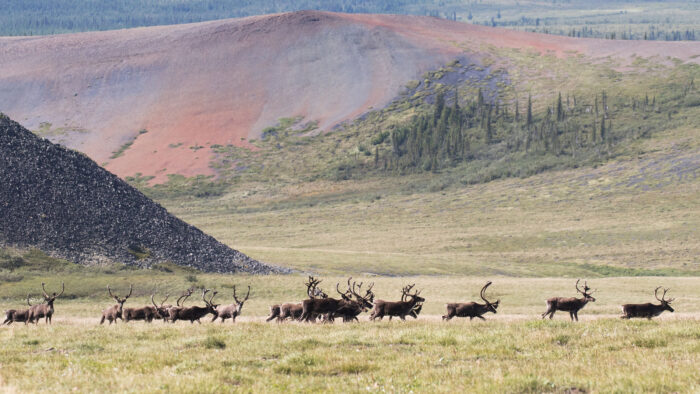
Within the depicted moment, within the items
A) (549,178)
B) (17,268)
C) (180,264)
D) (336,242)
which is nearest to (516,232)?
(336,242)

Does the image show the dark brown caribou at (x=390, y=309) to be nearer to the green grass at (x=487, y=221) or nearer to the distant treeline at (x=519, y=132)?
the green grass at (x=487, y=221)

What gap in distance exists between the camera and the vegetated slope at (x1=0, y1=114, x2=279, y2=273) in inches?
2039

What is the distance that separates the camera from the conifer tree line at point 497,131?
164 m

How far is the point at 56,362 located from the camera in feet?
51.2

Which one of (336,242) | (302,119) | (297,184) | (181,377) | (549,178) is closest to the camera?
(181,377)

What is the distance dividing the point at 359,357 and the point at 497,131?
168 meters

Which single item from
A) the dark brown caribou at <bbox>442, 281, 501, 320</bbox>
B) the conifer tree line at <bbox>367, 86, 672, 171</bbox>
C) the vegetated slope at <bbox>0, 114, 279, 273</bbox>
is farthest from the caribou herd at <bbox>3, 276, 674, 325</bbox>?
the conifer tree line at <bbox>367, 86, 672, 171</bbox>

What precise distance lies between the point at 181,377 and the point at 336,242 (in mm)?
89421

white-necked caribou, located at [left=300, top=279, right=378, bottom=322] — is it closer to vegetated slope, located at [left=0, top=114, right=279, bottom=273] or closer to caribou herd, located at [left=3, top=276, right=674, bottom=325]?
caribou herd, located at [left=3, top=276, right=674, bottom=325]

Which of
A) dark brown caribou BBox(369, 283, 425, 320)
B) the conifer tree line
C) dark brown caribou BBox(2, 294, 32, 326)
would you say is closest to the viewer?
dark brown caribou BBox(369, 283, 425, 320)

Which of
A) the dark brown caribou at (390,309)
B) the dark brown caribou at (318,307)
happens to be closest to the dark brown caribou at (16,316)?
the dark brown caribou at (318,307)

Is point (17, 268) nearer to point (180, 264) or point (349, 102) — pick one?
point (180, 264)

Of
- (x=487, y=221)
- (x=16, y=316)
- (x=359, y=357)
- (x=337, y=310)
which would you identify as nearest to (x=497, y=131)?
(x=487, y=221)

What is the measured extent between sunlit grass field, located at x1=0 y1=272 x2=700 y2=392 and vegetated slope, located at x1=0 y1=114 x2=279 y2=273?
29.9 metres
